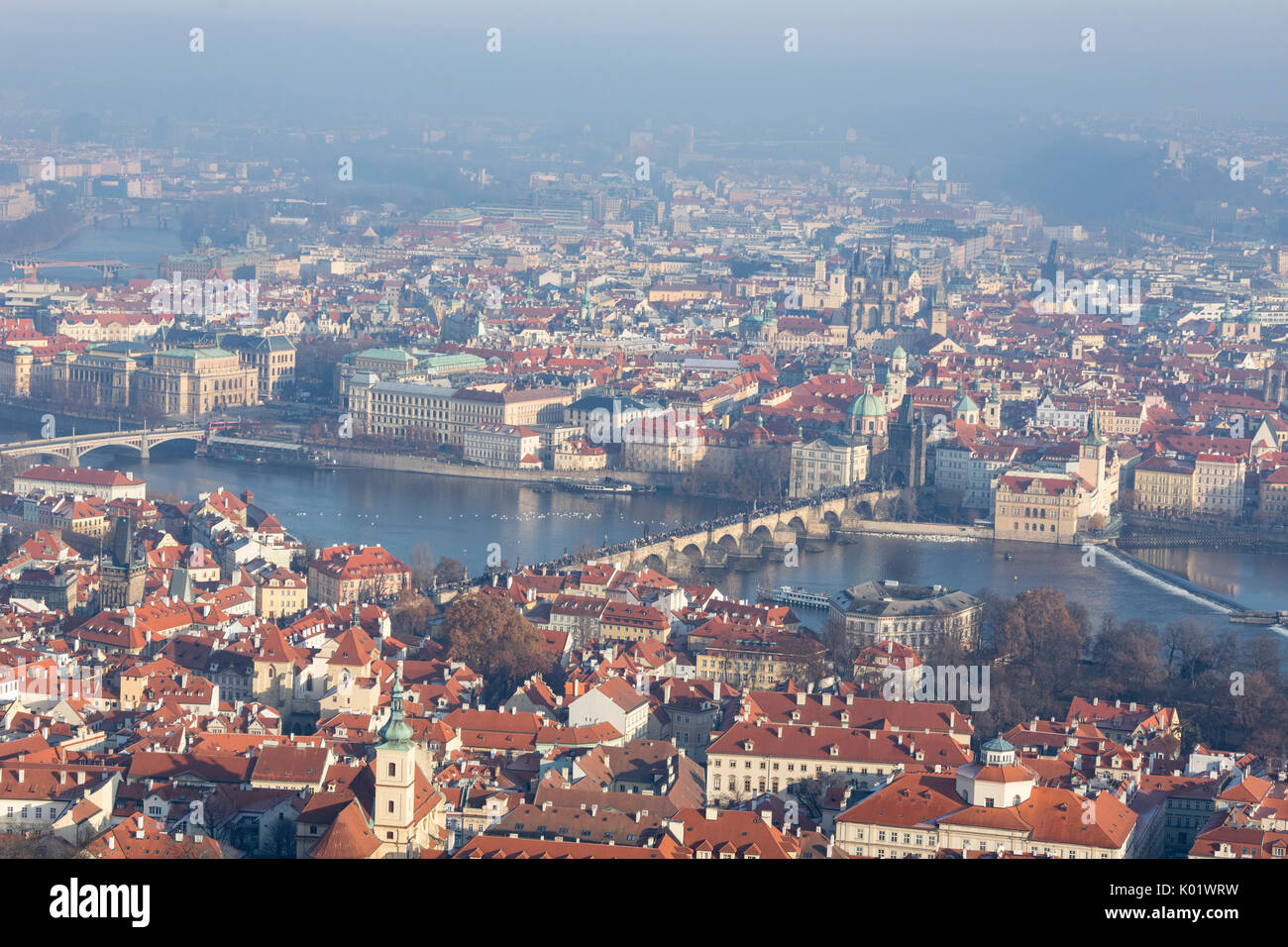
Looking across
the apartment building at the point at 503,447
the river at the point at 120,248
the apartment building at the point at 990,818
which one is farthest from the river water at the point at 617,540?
the river at the point at 120,248

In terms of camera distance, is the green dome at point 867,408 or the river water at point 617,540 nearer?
the river water at point 617,540

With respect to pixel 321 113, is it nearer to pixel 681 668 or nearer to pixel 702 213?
pixel 702 213

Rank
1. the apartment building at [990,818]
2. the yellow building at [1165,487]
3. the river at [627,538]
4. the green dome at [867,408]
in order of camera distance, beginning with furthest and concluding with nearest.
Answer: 1. the green dome at [867,408]
2. the yellow building at [1165,487]
3. the river at [627,538]
4. the apartment building at [990,818]

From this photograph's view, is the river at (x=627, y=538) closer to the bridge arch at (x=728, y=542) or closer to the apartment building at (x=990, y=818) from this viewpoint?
the bridge arch at (x=728, y=542)

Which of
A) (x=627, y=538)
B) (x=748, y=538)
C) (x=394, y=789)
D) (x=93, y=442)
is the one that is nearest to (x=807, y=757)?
(x=394, y=789)

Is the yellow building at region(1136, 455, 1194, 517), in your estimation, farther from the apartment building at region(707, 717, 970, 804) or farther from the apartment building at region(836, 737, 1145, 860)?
the apartment building at region(836, 737, 1145, 860)

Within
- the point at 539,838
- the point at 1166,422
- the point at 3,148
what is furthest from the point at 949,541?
the point at 3,148
